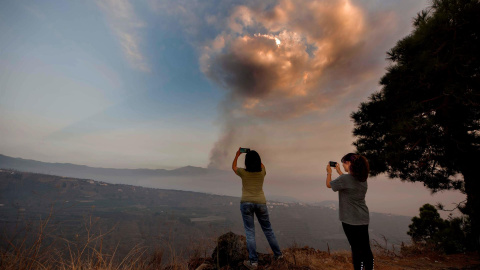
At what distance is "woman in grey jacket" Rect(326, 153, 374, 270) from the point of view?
3.18m

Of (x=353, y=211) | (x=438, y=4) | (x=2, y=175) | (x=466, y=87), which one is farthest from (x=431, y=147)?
(x=2, y=175)

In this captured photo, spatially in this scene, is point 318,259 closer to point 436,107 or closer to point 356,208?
point 356,208

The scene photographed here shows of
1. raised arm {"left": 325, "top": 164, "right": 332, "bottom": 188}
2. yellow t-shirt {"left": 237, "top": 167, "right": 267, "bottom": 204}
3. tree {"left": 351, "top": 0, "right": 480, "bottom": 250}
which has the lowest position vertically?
yellow t-shirt {"left": 237, "top": 167, "right": 267, "bottom": 204}

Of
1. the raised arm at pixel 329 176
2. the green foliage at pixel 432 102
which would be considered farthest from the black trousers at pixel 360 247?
the green foliage at pixel 432 102

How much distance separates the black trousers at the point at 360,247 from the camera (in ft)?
10.4

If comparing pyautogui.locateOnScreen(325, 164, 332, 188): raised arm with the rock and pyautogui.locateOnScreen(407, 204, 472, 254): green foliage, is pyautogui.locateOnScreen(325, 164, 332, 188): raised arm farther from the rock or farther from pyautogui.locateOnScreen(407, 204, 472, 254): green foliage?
pyautogui.locateOnScreen(407, 204, 472, 254): green foliage

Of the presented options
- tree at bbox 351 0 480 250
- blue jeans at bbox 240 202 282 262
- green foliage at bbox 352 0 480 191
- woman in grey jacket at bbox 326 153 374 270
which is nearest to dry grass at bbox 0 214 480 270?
blue jeans at bbox 240 202 282 262

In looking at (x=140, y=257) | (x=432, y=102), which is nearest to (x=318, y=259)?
(x=140, y=257)

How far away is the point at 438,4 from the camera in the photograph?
7.08m

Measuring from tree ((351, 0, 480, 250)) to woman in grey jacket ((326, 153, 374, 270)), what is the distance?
430 centimetres

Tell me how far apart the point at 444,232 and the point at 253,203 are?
28.7 ft

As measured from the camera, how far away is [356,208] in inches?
130

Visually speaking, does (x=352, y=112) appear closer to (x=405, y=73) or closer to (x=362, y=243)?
(x=405, y=73)

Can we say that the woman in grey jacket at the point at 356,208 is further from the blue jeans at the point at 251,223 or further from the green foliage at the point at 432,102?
the green foliage at the point at 432,102
